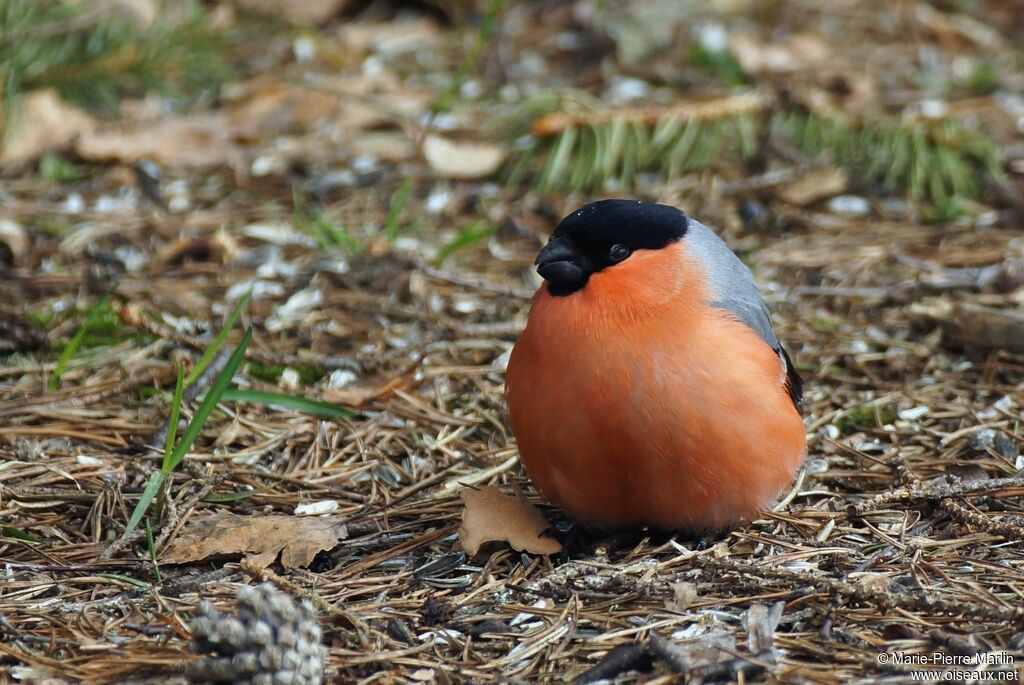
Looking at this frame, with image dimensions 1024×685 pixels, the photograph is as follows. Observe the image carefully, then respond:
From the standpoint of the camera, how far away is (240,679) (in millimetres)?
2521

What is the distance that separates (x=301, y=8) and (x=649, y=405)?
5.59 metres

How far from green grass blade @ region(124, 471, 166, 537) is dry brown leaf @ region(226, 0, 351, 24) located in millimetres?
5030

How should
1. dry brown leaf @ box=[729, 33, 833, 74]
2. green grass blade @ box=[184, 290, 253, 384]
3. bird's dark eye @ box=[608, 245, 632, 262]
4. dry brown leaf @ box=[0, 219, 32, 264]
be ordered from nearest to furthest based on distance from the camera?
bird's dark eye @ box=[608, 245, 632, 262] → green grass blade @ box=[184, 290, 253, 384] → dry brown leaf @ box=[0, 219, 32, 264] → dry brown leaf @ box=[729, 33, 833, 74]

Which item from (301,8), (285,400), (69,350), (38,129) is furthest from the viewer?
(301,8)

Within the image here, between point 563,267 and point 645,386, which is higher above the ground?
point 563,267

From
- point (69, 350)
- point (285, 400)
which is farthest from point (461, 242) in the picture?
point (69, 350)

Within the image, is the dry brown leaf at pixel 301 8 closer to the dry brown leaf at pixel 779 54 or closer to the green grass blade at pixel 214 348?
the dry brown leaf at pixel 779 54

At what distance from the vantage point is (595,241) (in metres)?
3.48

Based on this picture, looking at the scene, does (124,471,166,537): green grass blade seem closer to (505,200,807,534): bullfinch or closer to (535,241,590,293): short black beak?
(505,200,807,534): bullfinch

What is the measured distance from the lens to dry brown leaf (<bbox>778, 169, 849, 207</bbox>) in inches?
242

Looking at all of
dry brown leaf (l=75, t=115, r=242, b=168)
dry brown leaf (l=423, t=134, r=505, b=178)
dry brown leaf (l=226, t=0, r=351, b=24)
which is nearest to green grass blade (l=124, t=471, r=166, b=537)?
dry brown leaf (l=423, t=134, r=505, b=178)

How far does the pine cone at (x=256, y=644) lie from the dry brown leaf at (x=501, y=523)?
85 centimetres

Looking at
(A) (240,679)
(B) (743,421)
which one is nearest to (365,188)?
(B) (743,421)

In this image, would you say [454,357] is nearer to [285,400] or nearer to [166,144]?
[285,400]
